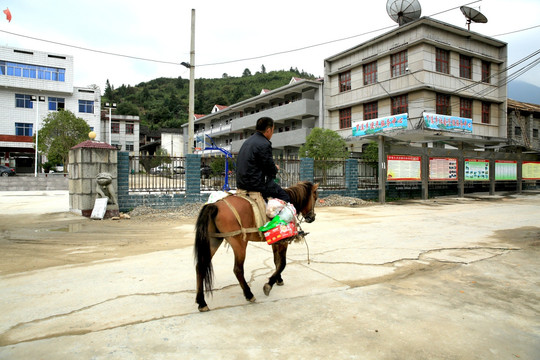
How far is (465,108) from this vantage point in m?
25.0

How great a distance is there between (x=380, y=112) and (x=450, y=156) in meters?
8.66

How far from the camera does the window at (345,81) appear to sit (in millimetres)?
29000

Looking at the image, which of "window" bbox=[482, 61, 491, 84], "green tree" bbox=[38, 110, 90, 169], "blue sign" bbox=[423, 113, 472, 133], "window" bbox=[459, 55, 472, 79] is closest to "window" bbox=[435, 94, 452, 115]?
"window" bbox=[459, 55, 472, 79]

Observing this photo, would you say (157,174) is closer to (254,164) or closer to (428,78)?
(254,164)

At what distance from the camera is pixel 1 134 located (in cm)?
3978

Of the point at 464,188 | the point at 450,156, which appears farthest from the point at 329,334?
the point at 464,188

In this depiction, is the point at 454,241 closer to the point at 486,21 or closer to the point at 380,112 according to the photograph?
the point at 380,112

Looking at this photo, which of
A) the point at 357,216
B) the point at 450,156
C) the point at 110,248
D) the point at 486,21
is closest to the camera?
Answer: the point at 110,248

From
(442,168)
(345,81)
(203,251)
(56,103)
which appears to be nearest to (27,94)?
(56,103)

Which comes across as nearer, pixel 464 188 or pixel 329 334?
pixel 329 334

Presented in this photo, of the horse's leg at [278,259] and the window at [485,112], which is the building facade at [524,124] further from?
the horse's leg at [278,259]

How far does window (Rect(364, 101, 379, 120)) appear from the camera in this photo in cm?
2638

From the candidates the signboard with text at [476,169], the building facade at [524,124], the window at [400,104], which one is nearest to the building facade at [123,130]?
the window at [400,104]

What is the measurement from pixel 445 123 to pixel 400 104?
5623 mm
